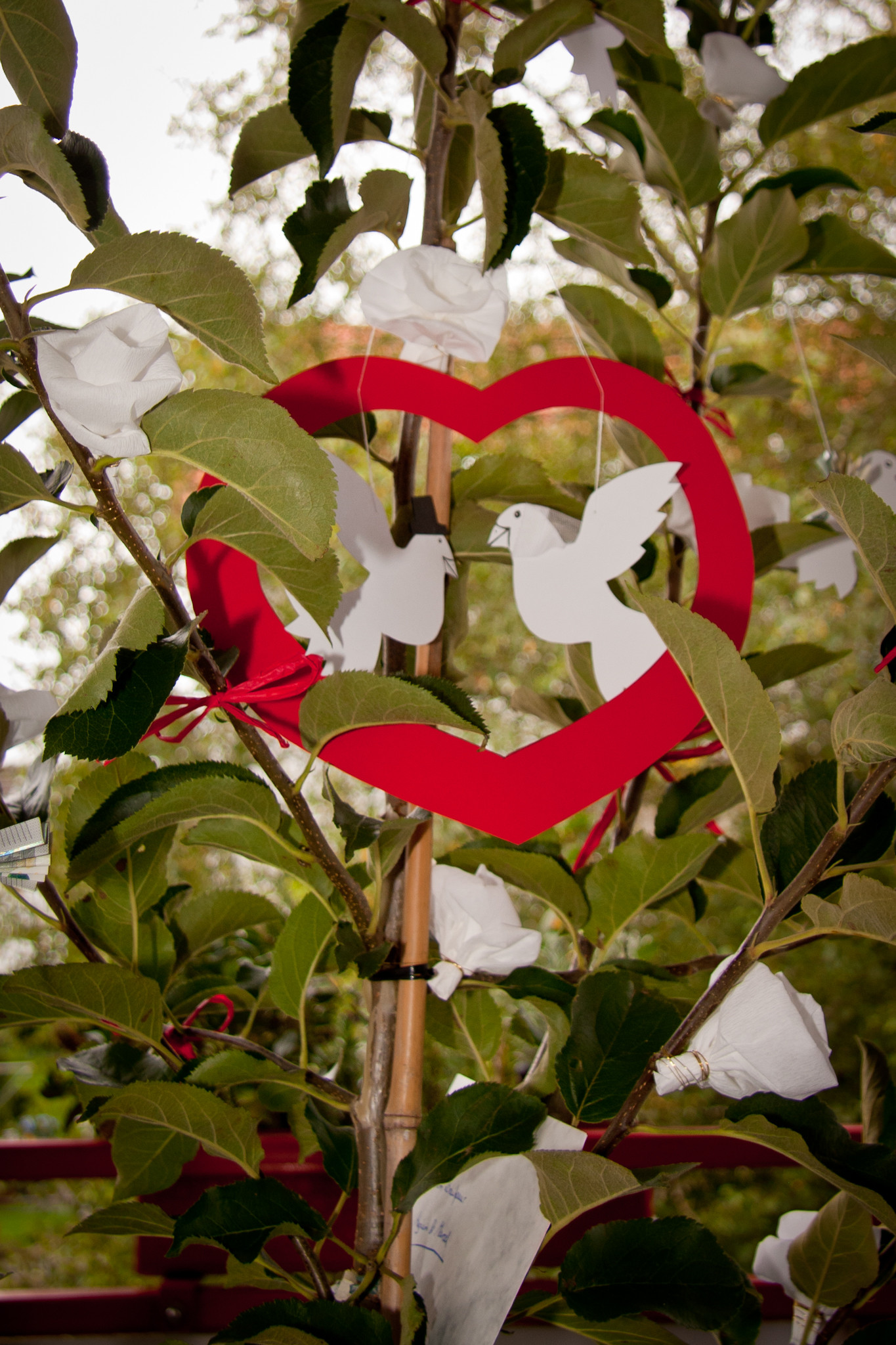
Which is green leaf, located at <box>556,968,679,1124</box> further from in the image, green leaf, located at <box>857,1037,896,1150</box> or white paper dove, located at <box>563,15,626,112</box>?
white paper dove, located at <box>563,15,626,112</box>

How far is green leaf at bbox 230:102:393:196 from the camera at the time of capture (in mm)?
513

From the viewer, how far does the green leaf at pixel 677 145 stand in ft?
1.93

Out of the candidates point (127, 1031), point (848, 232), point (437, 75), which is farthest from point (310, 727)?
point (848, 232)

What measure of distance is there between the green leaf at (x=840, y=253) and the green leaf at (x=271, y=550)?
43 centimetres

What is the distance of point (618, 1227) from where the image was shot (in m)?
0.41

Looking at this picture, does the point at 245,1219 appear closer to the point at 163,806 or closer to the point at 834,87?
the point at 163,806

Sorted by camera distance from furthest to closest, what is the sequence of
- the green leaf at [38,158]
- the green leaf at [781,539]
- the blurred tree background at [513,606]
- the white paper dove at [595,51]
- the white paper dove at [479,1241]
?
1. the blurred tree background at [513,606]
2. the green leaf at [781,539]
3. the white paper dove at [595,51]
4. the white paper dove at [479,1241]
5. the green leaf at [38,158]

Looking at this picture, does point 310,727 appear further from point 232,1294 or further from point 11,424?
point 232,1294

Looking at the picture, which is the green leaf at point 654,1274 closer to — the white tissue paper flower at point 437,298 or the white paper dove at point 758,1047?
the white paper dove at point 758,1047

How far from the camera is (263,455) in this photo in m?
0.33

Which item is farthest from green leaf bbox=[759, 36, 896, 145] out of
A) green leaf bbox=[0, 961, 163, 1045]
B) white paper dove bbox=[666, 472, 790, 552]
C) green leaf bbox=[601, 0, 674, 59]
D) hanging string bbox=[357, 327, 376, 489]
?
green leaf bbox=[0, 961, 163, 1045]

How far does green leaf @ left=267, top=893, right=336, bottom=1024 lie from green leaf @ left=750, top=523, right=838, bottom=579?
0.36 m

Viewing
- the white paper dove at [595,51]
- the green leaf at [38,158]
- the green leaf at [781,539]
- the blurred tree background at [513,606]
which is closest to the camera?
the green leaf at [38,158]

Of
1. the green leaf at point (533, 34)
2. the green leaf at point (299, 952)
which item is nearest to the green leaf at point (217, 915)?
the green leaf at point (299, 952)
